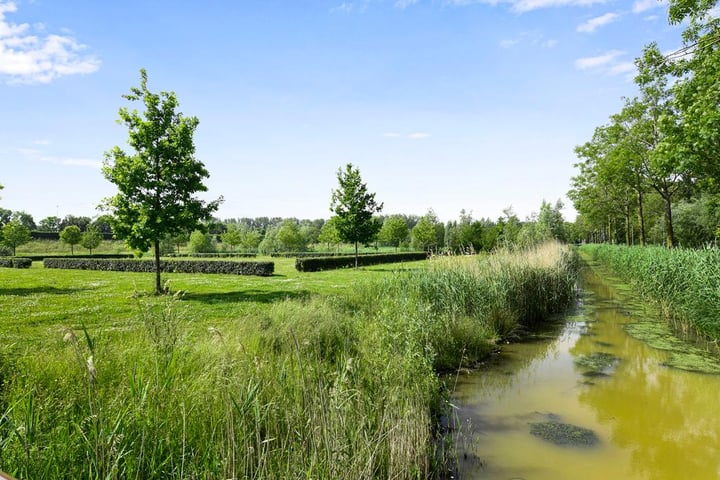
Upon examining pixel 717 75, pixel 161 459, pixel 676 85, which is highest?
pixel 676 85

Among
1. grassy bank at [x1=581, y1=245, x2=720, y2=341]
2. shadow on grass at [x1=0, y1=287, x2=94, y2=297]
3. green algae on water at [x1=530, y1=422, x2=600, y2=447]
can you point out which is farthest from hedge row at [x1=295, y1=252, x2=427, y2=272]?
green algae on water at [x1=530, y1=422, x2=600, y2=447]

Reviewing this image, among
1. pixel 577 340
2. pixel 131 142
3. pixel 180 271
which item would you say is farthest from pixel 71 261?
pixel 577 340

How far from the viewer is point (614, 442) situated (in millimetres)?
4840

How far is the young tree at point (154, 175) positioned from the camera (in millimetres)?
12633

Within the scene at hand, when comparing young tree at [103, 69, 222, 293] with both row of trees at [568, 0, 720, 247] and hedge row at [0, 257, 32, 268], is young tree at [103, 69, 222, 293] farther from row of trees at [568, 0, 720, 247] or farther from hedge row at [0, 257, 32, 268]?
hedge row at [0, 257, 32, 268]

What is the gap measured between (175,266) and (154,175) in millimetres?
12834

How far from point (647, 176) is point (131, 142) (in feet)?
86.9

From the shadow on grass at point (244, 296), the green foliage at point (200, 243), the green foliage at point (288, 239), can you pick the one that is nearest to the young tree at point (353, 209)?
the shadow on grass at point (244, 296)

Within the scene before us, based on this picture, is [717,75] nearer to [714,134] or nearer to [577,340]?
[714,134]

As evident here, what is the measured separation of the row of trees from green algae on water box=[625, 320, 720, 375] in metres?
5.13

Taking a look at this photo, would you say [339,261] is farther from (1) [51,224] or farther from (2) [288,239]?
(1) [51,224]

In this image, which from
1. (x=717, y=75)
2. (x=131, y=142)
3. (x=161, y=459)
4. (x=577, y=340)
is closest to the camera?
(x=161, y=459)

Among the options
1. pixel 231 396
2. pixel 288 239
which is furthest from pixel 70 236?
pixel 231 396

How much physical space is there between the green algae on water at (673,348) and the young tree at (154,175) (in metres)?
13.0
